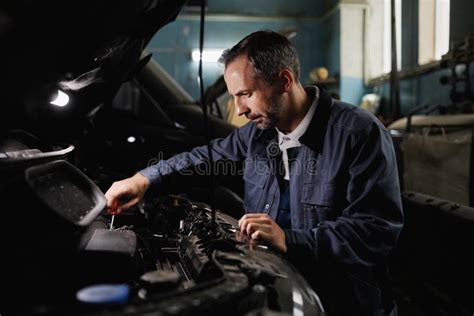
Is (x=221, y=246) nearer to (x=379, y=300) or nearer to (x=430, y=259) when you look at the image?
(x=379, y=300)

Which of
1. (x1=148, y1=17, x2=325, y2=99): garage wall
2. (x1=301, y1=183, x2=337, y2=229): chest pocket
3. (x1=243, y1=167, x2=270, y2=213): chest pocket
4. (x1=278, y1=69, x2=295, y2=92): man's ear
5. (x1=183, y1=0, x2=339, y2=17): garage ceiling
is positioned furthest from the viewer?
(x1=183, y1=0, x2=339, y2=17): garage ceiling

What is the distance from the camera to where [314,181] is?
171 centimetres

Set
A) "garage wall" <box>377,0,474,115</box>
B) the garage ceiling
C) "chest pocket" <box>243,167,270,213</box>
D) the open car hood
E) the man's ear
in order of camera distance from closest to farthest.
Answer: the open car hood
the man's ear
"chest pocket" <box>243,167,270,213</box>
"garage wall" <box>377,0,474,115</box>
the garage ceiling

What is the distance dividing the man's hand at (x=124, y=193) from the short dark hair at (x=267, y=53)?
2.23 ft

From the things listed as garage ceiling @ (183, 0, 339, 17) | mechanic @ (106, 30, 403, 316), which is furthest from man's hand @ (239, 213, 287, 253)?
garage ceiling @ (183, 0, 339, 17)

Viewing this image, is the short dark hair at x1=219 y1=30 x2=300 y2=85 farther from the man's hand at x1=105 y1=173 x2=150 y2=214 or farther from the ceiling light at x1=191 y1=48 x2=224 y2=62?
the ceiling light at x1=191 y1=48 x2=224 y2=62

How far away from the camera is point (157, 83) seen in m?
3.63

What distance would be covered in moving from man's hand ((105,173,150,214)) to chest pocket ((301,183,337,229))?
A: 27.8 inches

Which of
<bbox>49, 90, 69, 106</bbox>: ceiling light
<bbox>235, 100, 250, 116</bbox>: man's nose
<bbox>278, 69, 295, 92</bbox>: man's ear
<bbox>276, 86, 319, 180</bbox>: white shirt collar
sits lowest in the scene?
<bbox>276, 86, 319, 180</bbox>: white shirt collar

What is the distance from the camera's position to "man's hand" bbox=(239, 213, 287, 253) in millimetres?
1333

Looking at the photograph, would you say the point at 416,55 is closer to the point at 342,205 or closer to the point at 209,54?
the point at 209,54

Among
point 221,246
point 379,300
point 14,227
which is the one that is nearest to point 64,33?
point 14,227

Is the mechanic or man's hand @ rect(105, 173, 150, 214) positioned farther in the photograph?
man's hand @ rect(105, 173, 150, 214)

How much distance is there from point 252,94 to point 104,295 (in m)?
1.17
